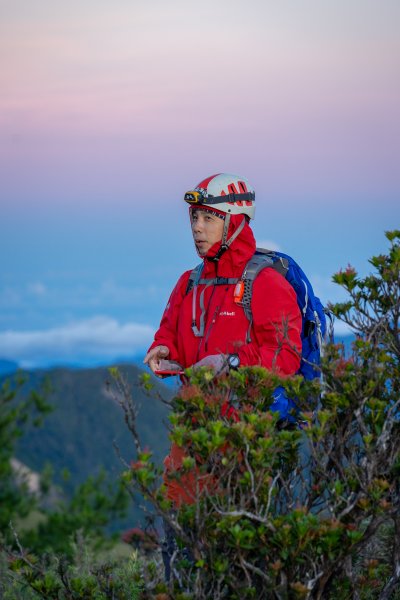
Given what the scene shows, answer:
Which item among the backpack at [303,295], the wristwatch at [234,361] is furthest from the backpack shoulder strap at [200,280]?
the wristwatch at [234,361]

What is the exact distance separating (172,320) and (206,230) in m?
0.65

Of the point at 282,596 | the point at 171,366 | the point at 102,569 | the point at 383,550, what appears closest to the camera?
the point at 282,596

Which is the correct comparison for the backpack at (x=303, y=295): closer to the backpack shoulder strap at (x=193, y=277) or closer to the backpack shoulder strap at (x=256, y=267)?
the backpack shoulder strap at (x=256, y=267)

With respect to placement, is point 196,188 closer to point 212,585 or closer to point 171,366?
point 171,366

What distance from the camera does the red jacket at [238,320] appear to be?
18.2 feet

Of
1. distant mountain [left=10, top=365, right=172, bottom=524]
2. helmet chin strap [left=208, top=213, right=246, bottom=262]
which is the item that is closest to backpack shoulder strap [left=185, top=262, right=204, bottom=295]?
helmet chin strap [left=208, top=213, right=246, bottom=262]

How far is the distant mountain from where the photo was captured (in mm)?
55375

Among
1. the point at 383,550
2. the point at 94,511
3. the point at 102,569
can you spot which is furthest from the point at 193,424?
the point at 94,511

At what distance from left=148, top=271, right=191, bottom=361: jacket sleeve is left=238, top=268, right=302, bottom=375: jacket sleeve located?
24.9 inches

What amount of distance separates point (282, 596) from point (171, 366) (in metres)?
1.65

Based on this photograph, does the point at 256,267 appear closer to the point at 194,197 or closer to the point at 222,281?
the point at 222,281

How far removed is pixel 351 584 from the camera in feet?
16.4

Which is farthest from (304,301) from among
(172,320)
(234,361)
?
(172,320)

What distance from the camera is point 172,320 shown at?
6.25 m
